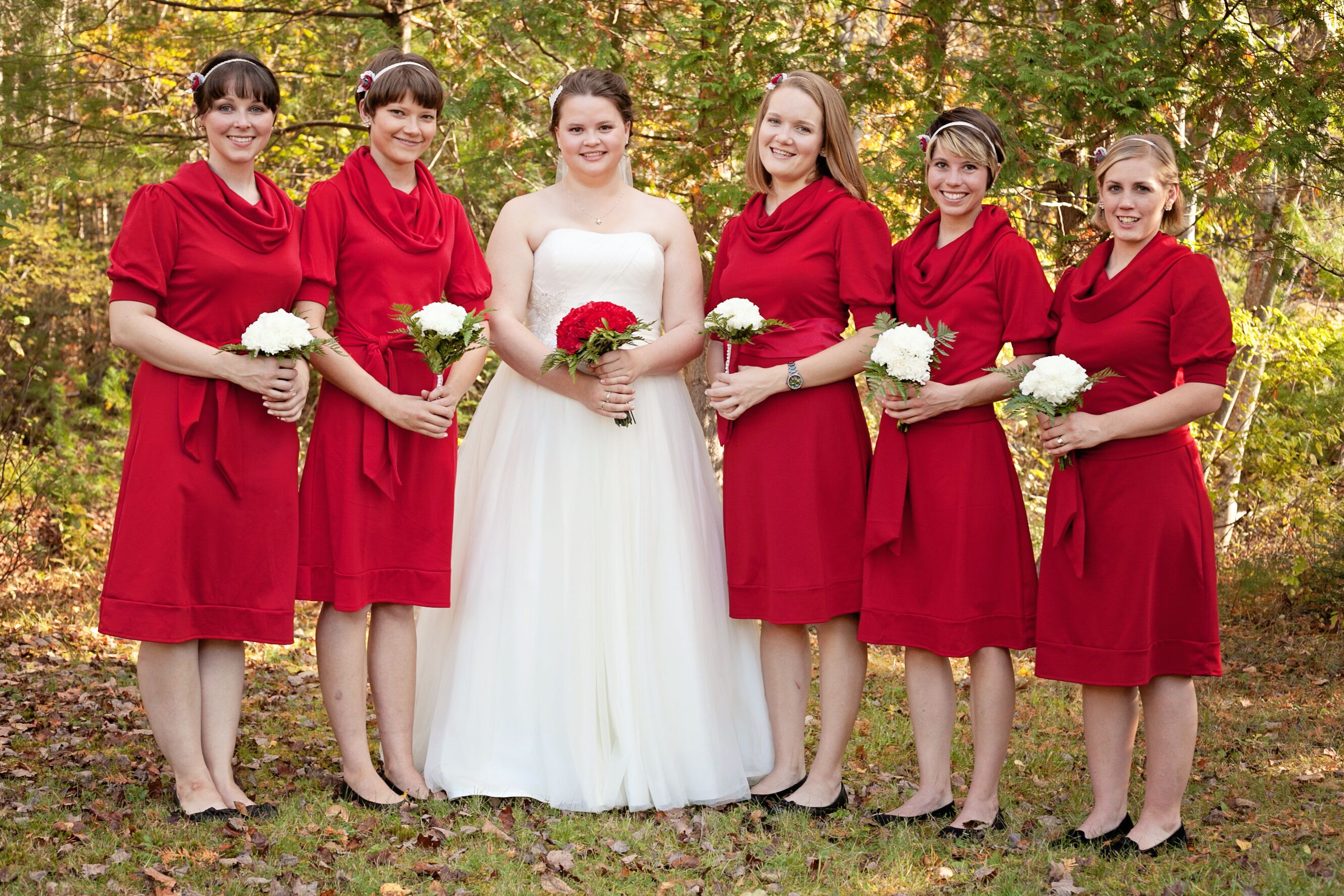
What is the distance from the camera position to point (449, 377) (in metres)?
4.62

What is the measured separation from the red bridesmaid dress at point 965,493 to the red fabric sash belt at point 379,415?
1828 millimetres

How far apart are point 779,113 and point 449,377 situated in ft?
5.45

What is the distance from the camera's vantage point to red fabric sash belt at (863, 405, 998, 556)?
430 centimetres

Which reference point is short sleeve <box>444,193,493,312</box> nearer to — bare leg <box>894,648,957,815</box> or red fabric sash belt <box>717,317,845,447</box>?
red fabric sash belt <box>717,317,845,447</box>

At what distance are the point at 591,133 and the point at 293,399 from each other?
1.61 m

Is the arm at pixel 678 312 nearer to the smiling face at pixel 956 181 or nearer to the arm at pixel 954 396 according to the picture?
the arm at pixel 954 396

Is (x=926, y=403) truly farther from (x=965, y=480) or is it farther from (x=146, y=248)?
(x=146, y=248)

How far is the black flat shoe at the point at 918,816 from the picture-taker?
4.46m

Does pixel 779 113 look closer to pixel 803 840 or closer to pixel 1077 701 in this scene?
pixel 803 840

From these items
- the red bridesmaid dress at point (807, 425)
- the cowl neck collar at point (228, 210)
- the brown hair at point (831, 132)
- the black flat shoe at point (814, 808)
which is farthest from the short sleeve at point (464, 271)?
the black flat shoe at point (814, 808)

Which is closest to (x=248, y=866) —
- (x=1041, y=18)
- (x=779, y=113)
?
(x=779, y=113)

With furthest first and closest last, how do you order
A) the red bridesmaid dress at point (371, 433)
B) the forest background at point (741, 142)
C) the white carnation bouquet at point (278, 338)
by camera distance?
1. the forest background at point (741, 142)
2. the red bridesmaid dress at point (371, 433)
3. the white carnation bouquet at point (278, 338)

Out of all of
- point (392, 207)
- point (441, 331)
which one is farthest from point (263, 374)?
point (392, 207)

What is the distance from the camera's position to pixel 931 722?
4488mm
